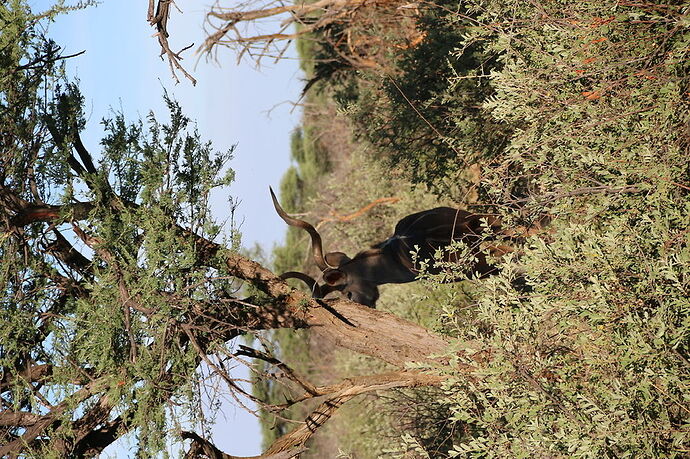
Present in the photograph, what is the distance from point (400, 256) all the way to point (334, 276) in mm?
815

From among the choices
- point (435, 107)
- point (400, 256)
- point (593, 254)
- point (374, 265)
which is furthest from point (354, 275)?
point (593, 254)

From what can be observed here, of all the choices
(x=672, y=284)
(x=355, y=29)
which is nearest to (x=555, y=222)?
(x=672, y=284)

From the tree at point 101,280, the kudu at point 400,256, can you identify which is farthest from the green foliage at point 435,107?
the tree at point 101,280

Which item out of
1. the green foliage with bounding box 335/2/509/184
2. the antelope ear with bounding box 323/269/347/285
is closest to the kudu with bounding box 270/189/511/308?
the antelope ear with bounding box 323/269/347/285

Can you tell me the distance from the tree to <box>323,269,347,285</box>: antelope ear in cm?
150

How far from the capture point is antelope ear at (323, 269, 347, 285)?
880 centimetres

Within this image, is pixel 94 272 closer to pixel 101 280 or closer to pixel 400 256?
pixel 101 280

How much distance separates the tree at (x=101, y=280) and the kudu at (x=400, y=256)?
1.79 metres

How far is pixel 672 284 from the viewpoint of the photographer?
5336 mm

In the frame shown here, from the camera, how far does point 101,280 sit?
6.66m

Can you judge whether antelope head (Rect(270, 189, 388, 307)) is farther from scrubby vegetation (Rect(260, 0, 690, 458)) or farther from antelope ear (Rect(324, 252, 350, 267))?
scrubby vegetation (Rect(260, 0, 690, 458))

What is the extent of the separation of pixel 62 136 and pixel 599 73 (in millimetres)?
4880

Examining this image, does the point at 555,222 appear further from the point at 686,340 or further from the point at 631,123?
the point at 686,340

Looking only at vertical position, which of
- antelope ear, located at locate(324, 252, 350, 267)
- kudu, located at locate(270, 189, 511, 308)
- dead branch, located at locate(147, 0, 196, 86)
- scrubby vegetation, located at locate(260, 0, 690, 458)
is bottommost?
scrubby vegetation, located at locate(260, 0, 690, 458)
